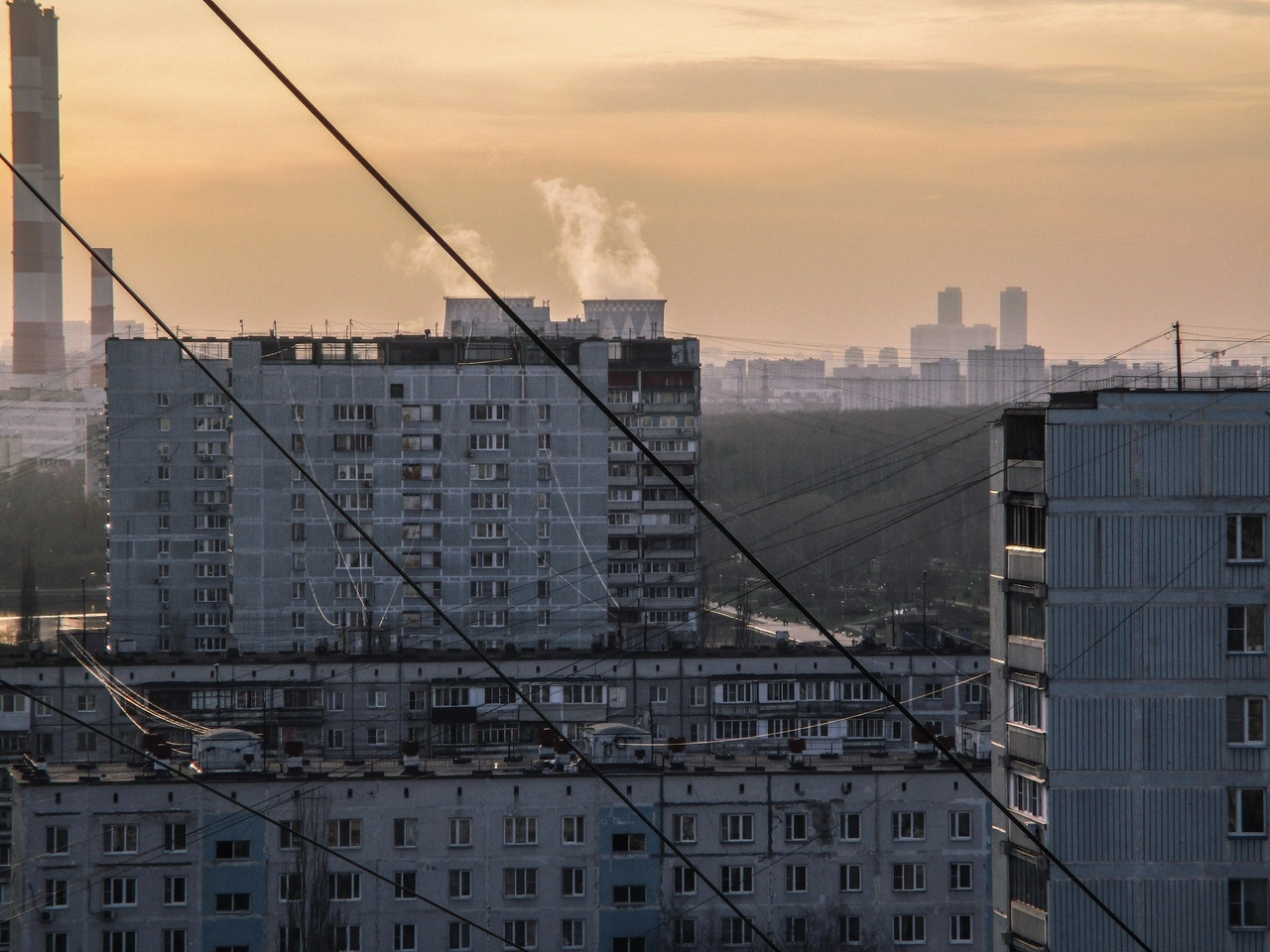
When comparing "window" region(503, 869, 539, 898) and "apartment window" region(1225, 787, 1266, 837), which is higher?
"apartment window" region(1225, 787, 1266, 837)

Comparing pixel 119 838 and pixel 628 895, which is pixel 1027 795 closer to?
pixel 628 895

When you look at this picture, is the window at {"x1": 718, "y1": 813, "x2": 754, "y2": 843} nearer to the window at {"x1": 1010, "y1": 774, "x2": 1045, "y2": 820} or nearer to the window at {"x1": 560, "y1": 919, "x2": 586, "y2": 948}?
the window at {"x1": 560, "y1": 919, "x2": 586, "y2": 948}

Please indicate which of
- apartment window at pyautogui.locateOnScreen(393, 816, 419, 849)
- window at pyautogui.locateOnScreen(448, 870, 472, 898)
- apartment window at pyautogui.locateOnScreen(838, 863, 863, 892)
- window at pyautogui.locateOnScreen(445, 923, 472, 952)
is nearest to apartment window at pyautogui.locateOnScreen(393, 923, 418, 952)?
window at pyautogui.locateOnScreen(445, 923, 472, 952)

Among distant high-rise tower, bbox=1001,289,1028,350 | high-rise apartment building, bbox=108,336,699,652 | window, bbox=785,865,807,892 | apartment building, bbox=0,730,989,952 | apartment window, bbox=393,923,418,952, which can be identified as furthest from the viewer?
distant high-rise tower, bbox=1001,289,1028,350

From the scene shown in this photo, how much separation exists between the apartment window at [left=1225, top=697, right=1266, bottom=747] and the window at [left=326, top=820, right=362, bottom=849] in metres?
9.24

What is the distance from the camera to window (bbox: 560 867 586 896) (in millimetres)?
16703

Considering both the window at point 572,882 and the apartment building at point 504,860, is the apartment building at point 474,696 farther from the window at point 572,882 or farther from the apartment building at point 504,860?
the window at point 572,882

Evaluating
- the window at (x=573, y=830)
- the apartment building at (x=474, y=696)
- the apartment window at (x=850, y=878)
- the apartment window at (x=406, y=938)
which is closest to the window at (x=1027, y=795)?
the apartment window at (x=850, y=878)

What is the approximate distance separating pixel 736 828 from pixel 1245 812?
7422mm

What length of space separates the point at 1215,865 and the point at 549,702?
55.2 ft

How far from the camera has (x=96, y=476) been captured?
66.2m

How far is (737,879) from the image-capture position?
54.8 ft

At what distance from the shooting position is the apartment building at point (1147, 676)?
32.7 feet

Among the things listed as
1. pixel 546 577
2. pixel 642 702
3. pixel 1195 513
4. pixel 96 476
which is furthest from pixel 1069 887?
pixel 96 476
